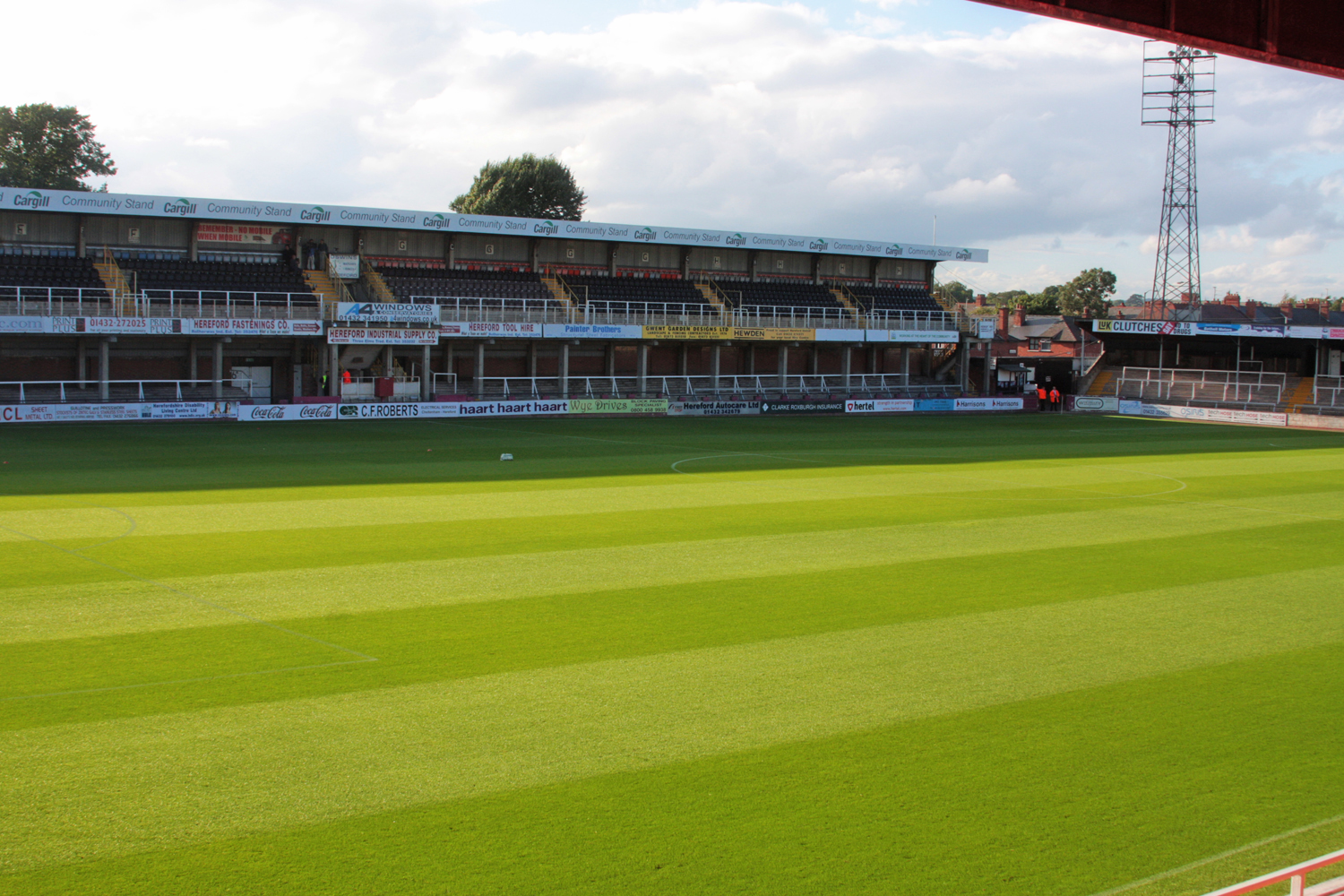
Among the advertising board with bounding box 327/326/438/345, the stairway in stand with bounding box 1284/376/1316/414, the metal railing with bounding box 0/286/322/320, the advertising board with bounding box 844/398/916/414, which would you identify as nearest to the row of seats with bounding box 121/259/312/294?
the metal railing with bounding box 0/286/322/320

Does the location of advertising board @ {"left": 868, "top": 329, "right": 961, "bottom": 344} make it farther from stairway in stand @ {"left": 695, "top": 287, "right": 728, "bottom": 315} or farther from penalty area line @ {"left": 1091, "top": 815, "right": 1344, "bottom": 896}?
penalty area line @ {"left": 1091, "top": 815, "right": 1344, "bottom": 896}

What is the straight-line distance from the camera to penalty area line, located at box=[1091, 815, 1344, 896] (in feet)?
19.4

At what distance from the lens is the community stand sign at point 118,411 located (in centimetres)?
3450

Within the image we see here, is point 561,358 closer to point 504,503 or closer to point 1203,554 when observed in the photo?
point 504,503

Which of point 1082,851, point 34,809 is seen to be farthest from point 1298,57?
point 34,809

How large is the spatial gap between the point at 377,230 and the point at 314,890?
152 feet

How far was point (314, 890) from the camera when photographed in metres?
5.73

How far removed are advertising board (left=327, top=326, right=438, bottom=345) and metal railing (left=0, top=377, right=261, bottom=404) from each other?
4.59m

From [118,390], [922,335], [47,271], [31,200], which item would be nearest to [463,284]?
[118,390]

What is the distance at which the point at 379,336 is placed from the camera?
1671 inches

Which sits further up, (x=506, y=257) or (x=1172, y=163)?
(x=1172, y=163)

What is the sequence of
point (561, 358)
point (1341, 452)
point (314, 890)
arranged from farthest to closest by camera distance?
point (561, 358)
point (1341, 452)
point (314, 890)

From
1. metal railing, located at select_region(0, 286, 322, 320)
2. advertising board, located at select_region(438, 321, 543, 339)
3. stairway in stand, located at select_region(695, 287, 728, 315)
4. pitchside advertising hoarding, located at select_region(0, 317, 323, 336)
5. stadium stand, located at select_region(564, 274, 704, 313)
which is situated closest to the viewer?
pitchside advertising hoarding, located at select_region(0, 317, 323, 336)

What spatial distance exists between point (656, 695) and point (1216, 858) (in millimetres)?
4309
